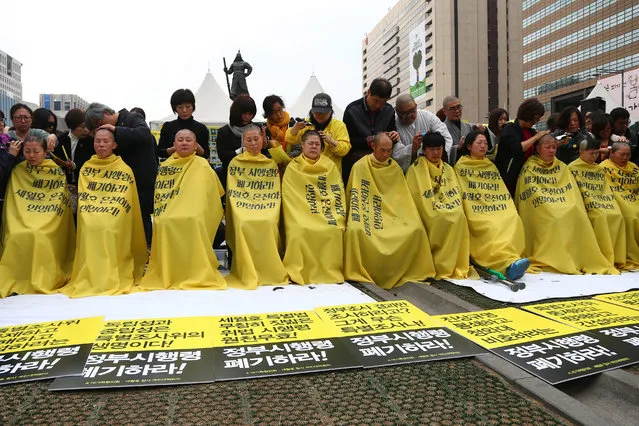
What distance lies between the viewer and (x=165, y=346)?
2.96 metres

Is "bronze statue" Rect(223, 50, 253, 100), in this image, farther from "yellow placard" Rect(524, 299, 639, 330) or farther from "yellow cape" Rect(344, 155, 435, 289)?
"yellow placard" Rect(524, 299, 639, 330)

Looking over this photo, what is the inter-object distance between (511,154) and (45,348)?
4945mm

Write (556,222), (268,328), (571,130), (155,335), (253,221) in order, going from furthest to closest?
(571,130) < (556,222) < (253,221) < (268,328) < (155,335)

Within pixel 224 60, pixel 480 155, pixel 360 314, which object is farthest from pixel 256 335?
pixel 224 60

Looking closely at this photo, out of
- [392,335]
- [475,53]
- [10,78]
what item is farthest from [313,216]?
[10,78]

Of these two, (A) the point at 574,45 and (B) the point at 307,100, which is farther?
(A) the point at 574,45

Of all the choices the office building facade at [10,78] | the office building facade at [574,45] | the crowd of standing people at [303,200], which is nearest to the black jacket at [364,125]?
the crowd of standing people at [303,200]

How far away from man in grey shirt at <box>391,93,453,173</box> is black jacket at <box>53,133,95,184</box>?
3352 mm

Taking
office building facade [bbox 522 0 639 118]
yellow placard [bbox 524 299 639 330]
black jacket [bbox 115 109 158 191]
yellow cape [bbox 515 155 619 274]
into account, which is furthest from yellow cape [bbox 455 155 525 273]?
office building facade [bbox 522 0 639 118]

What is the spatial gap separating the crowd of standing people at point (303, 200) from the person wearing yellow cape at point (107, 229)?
0.01m

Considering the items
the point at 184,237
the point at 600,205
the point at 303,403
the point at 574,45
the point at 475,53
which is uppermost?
the point at 475,53

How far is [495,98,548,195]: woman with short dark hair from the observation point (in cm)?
577

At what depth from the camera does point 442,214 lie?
17.3 feet

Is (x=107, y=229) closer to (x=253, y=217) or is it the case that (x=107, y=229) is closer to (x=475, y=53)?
(x=253, y=217)
